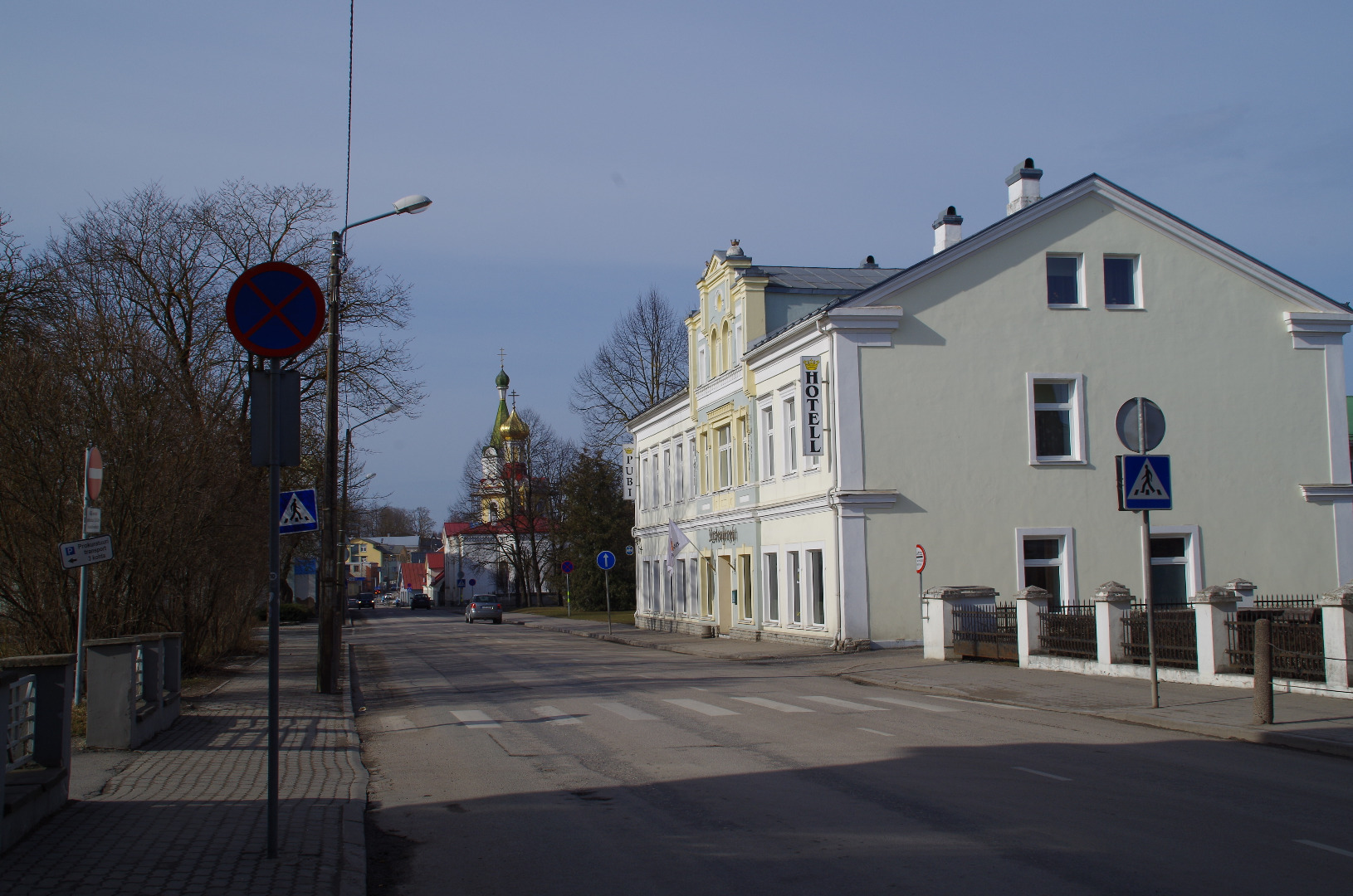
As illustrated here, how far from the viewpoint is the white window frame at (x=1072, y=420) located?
1088 inches

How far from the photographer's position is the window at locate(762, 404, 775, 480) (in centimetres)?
3162

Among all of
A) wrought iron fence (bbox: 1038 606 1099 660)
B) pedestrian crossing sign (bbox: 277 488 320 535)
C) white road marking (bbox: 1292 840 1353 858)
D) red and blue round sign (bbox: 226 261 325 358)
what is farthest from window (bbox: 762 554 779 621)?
red and blue round sign (bbox: 226 261 325 358)

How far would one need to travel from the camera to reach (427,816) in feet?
27.7

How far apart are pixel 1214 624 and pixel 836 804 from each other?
9.56 m

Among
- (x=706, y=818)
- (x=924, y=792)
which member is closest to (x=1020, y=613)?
(x=924, y=792)

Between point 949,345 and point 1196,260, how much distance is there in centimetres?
704

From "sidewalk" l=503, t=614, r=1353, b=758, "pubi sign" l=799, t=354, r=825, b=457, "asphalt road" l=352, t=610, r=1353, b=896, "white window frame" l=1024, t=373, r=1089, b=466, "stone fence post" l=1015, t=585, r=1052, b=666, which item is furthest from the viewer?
"white window frame" l=1024, t=373, r=1089, b=466

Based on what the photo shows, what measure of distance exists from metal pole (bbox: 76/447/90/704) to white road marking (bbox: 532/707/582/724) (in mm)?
5380

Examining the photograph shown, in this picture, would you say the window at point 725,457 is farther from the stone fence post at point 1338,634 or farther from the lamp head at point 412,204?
the stone fence post at point 1338,634

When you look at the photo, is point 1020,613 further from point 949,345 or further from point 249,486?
point 249,486

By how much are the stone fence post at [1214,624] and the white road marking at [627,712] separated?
7.59m

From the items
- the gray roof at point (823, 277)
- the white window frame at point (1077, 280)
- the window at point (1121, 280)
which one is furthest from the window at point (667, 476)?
the window at point (1121, 280)

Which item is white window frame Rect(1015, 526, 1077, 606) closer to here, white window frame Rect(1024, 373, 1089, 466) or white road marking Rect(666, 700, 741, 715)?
white window frame Rect(1024, 373, 1089, 466)

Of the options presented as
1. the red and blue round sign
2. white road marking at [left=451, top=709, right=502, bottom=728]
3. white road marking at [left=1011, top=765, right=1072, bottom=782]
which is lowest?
white road marking at [left=451, top=709, right=502, bottom=728]
